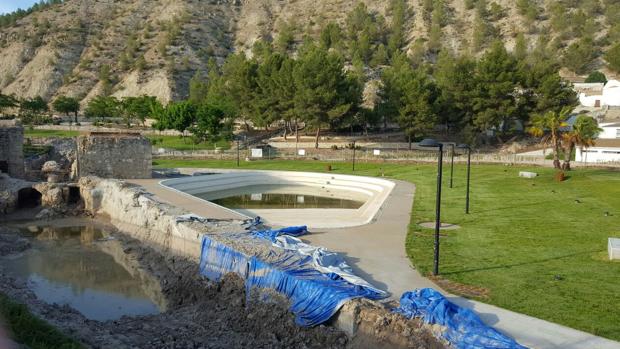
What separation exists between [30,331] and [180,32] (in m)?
125

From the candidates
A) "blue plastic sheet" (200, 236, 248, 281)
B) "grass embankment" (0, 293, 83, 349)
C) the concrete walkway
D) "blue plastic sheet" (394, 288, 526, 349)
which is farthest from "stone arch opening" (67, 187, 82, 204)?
"blue plastic sheet" (394, 288, 526, 349)

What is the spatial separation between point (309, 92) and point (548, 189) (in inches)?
1194

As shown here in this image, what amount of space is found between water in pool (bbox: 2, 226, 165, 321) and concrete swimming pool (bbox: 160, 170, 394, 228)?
21.1 ft

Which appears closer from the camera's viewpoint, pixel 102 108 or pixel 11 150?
pixel 11 150

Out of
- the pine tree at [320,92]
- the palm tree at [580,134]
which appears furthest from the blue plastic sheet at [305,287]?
the pine tree at [320,92]

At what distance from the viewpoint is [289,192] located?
35.3m

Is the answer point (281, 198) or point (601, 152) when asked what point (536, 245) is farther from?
point (601, 152)

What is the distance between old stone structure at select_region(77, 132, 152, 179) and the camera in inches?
1220

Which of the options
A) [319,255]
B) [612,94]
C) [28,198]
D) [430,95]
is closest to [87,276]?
[319,255]

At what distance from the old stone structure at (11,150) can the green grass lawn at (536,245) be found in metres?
24.9

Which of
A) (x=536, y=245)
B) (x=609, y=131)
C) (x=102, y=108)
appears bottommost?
(x=536, y=245)

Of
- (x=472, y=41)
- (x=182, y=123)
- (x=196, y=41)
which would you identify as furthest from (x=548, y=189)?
(x=196, y=41)

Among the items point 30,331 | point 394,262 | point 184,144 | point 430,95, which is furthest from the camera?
point 184,144

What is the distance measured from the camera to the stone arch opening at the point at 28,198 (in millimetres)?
29911
